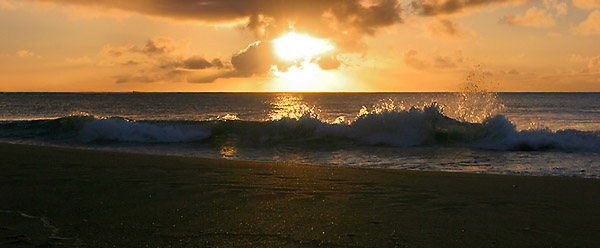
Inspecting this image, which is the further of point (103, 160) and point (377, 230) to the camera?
point (103, 160)

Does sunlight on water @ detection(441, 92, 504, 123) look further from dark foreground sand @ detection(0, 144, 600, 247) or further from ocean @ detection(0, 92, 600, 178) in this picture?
dark foreground sand @ detection(0, 144, 600, 247)

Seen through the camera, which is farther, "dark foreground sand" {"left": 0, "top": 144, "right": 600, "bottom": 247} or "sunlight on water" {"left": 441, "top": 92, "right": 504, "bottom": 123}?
"sunlight on water" {"left": 441, "top": 92, "right": 504, "bottom": 123}

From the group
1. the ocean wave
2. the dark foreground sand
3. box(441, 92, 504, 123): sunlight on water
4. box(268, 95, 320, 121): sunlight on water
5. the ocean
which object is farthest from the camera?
box(441, 92, 504, 123): sunlight on water

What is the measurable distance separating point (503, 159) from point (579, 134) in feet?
19.5

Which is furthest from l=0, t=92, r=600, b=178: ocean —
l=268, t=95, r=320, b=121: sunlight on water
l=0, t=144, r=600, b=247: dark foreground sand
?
l=0, t=144, r=600, b=247: dark foreground sand

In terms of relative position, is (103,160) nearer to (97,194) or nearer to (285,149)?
(97,194)

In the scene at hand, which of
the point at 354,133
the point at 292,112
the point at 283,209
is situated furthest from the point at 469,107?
the point at 292,112

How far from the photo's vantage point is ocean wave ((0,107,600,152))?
16875 mm

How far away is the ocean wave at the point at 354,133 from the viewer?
16.9 meters

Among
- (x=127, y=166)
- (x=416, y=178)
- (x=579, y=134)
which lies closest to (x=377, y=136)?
(x=579, y=134)

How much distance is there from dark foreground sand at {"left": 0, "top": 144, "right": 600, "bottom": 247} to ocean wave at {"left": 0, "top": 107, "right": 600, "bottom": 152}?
29.8ft

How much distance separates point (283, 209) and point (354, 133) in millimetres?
14052

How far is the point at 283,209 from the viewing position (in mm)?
5277

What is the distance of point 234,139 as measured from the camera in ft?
65.3
